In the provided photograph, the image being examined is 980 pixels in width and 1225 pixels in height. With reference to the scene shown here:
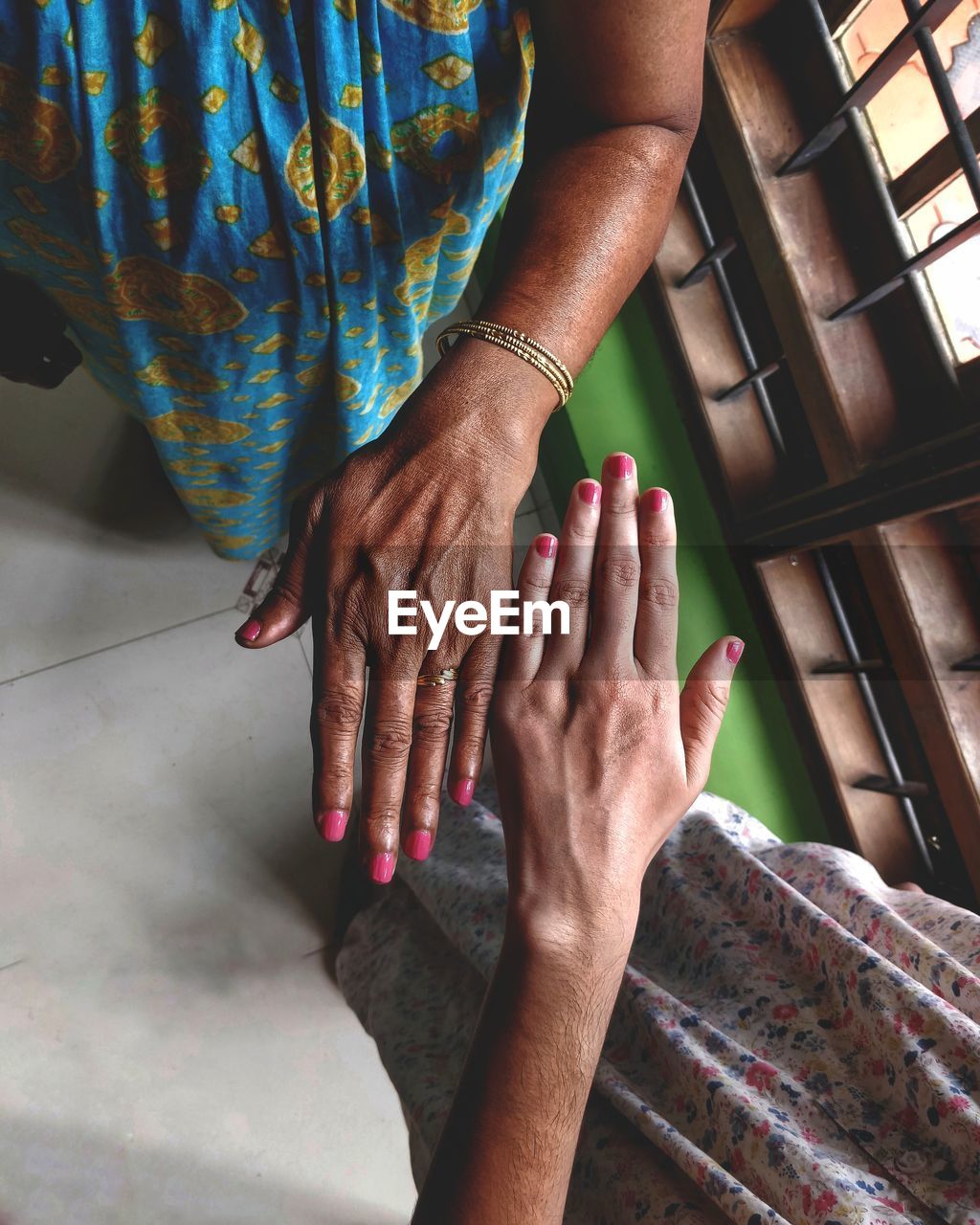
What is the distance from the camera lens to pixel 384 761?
79 cm

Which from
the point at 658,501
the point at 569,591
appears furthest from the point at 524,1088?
the point at 658,501

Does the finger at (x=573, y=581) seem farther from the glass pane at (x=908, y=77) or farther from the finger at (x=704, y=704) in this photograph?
the glass pane at (x=908, y=77)

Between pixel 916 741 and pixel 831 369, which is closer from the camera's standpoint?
pixel 831 369

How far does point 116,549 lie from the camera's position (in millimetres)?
1673

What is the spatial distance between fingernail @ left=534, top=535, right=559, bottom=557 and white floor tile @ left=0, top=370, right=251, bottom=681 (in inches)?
38.8

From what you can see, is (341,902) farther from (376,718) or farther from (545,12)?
(545,12)

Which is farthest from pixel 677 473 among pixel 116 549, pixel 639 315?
pixel 116 549

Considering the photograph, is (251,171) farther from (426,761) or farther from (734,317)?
(734,317)

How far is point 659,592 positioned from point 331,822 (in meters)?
0.41

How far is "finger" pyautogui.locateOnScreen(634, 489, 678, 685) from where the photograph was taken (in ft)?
2.96

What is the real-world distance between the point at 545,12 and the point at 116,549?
1.28 metres

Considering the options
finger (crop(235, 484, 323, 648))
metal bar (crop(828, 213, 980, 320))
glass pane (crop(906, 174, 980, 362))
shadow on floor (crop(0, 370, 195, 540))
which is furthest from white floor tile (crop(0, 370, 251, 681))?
glass pane (crop(906, 174, 980, 362))

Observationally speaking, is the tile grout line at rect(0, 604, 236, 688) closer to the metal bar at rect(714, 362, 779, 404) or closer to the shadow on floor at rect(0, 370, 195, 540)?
the shadow on floor at rect(0, 370, 195, 540)

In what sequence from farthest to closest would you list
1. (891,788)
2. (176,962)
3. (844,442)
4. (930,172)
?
(176,962), (891,788), (844,442), (930,172)
